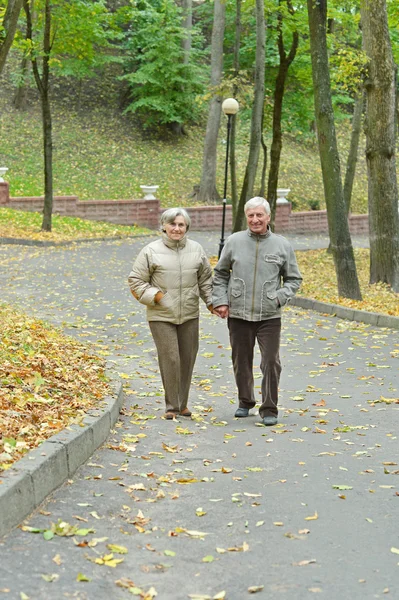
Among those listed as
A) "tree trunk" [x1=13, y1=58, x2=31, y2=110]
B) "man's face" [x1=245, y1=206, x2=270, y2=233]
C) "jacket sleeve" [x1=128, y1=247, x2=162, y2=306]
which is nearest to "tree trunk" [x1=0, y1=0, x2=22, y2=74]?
"jacket sleeve" [x1=128, y1=247, x2=162, y2=306]

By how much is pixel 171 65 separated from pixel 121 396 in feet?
121

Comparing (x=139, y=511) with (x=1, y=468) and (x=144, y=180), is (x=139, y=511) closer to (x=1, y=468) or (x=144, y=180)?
(x=1, y=468)

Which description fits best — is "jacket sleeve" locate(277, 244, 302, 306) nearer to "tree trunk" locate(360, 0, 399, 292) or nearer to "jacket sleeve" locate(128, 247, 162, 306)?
"jacket sleeve" locate(128, 247, 162, 306)

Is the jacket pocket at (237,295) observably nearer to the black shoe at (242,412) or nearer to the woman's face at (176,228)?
the woman's face at (176,228)

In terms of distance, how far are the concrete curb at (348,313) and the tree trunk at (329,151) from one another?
2.68ft

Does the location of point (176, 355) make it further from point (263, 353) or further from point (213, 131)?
point (213, 131)

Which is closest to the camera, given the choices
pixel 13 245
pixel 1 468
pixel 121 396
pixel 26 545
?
pixel 26 545

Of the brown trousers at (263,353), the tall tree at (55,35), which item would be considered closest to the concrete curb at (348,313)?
the brown trousers at (263,353)

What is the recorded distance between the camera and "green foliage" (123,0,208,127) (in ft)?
146

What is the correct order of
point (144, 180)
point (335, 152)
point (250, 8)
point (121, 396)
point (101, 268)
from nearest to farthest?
point (121, 396)
point (335, 152)
point (101, 268)
point (250, 8)
point (144, 180)

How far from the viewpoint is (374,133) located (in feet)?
61.7

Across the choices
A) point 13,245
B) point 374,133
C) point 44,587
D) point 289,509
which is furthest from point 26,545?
point 13,245

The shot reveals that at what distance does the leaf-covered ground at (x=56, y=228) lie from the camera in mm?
28438

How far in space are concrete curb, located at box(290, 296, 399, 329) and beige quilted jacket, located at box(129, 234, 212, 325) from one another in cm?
690
